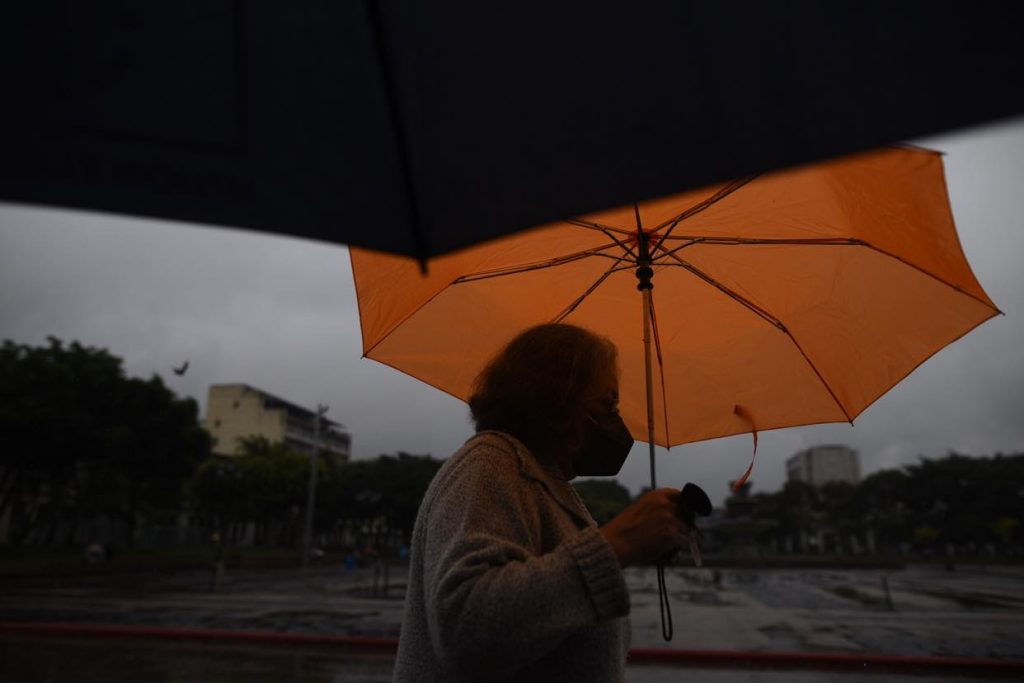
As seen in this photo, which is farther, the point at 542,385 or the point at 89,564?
the point at 89,564

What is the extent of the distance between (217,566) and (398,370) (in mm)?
21204

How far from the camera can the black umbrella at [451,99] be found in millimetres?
827

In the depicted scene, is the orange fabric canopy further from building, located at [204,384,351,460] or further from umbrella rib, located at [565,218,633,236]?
building, located at [204,384,351,460]

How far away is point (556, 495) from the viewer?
1.41 m

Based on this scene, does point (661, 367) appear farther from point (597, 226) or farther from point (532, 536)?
point (532, 536)

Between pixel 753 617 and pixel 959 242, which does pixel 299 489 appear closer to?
pixel 753 617

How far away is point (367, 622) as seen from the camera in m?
12.2

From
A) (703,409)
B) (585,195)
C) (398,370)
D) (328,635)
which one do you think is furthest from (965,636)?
(585,195)

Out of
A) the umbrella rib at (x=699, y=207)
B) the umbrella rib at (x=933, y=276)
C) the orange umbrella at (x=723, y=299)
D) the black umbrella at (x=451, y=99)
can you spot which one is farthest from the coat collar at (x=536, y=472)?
the umbrella rib at (x=933, y=276)

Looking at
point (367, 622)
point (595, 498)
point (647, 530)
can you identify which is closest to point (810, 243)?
point (647, 530)

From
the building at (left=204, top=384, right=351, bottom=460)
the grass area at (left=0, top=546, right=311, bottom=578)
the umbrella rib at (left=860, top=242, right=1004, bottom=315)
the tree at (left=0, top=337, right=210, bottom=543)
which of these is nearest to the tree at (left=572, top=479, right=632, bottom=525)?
the umbrella rib at (left=860, top=242, right=1004, bottom=315)

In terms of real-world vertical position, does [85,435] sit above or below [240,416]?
below

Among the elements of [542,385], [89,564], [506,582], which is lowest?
[89,564]

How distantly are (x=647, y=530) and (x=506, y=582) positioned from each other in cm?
36
